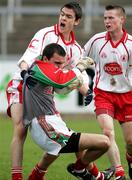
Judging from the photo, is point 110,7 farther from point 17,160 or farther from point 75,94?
point 75,94

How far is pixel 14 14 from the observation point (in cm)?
2473

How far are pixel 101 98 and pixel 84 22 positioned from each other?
46.4ft

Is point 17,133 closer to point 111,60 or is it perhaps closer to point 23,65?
point 23,65

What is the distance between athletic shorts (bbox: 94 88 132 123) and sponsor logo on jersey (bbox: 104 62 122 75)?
296mm

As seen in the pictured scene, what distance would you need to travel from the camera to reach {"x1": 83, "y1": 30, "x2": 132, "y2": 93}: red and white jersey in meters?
10.6

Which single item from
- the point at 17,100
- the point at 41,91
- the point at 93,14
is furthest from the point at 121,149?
the point at 93,14

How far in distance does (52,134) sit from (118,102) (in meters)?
2.02

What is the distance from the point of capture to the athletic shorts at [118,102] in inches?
418

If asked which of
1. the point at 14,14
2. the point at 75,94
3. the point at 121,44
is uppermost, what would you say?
the point at 121,44

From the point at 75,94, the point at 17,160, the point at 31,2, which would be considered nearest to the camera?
the point at 17,160

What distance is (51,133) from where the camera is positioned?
8.85 meters

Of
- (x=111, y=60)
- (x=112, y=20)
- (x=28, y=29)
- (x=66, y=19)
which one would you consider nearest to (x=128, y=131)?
(x=111, y=60)

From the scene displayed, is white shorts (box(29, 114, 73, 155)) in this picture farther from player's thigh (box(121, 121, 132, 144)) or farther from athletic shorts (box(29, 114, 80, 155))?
player's thigh (box(121, 121, 132, 144))

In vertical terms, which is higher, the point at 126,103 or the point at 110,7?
the point at 110,7
